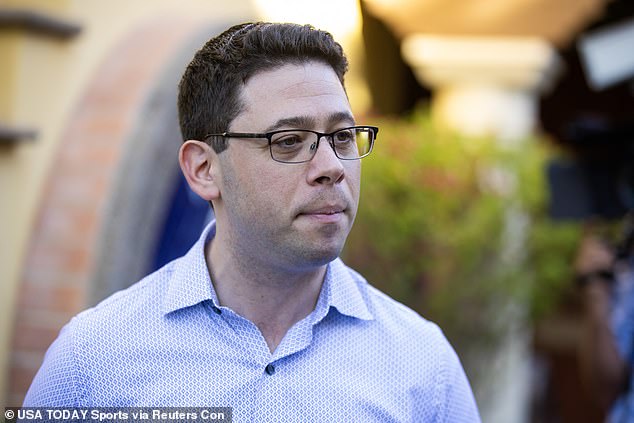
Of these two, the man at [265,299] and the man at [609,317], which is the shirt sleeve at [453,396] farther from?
the man at [609,317]

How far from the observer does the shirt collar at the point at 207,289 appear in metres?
1.61

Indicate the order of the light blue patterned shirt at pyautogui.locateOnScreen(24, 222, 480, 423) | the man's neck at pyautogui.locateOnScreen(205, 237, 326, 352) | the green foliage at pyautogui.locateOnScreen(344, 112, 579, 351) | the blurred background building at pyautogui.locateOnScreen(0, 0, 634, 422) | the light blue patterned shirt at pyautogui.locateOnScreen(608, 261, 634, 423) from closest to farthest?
the light blue patterned shirt at pyautogui.locateOnScreen(24, 222, 480, 423), the man's neck at pyautogui.locateOnScreen(205, 237, 326, 352), the light blue patterned shirt at pyautogui.locateOnScreen(608, 261, 634, 423), the blurred background building at pyautogui.locateOnScreen(0, 0, 634, 422), the green foliage at pyautogui.locateOnScreen(344, 112, 579, 351)

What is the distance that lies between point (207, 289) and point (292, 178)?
0.97ft

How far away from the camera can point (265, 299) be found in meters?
1.65

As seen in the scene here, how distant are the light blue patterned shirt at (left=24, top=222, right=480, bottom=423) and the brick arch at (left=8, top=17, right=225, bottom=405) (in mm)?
1514

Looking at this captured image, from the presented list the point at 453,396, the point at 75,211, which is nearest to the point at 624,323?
the point at 453,396

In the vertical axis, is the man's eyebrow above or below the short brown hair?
below

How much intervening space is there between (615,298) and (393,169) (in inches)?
60.7

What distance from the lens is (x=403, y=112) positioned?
287 inches

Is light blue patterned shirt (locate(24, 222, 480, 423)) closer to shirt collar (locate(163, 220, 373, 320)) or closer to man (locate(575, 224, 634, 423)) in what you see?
shirt collar (locate(163, 220, 373, 320))

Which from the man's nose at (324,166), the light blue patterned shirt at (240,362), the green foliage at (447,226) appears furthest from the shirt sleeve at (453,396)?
the green foliage at (447,226)

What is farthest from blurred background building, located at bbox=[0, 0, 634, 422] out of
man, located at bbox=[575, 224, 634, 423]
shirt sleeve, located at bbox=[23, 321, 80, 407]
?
shirt sleeve, located at bbox=[23, 321, 80, 407]

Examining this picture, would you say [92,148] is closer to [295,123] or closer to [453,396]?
[295,123]

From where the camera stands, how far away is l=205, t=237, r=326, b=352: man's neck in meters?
1.64
